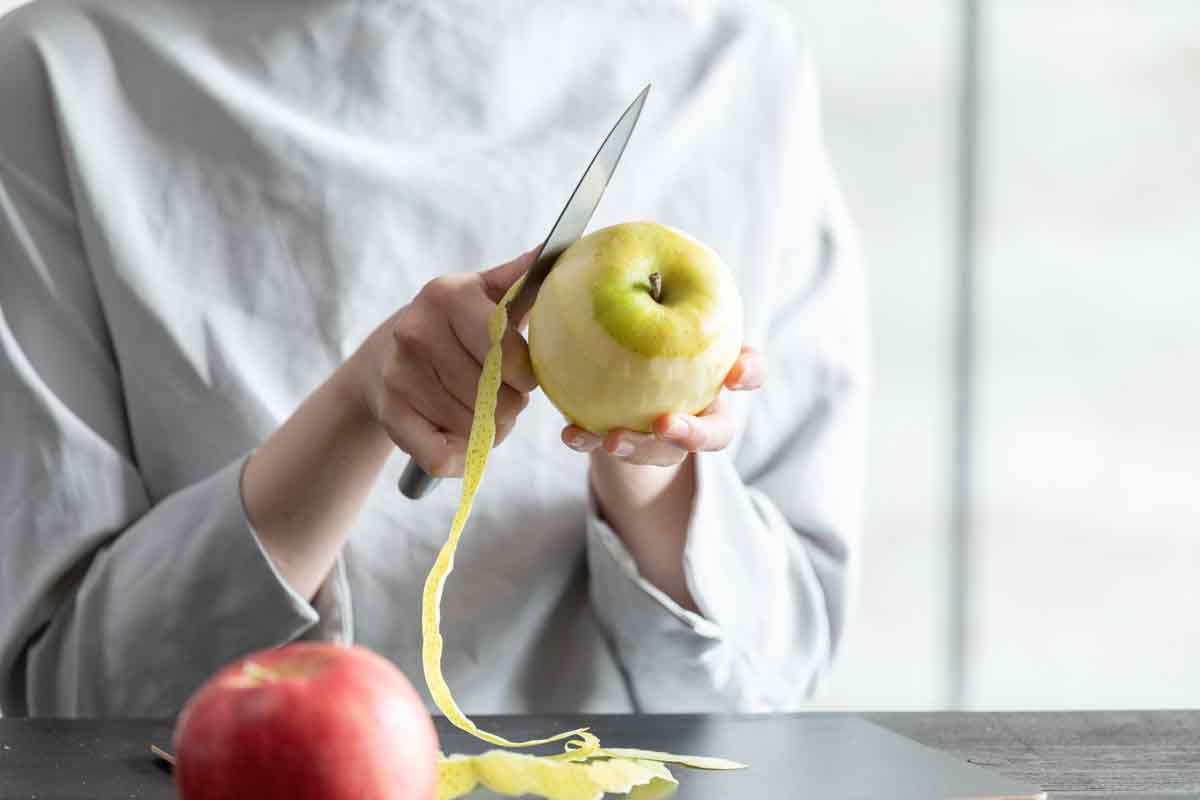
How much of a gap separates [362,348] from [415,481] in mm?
86

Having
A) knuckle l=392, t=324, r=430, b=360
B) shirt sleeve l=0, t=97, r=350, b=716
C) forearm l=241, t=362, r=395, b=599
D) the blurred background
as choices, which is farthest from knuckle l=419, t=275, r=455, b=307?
the blurred background

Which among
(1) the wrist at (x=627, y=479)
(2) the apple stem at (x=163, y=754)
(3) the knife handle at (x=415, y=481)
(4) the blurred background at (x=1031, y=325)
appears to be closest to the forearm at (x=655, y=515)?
(1) the wrist at (x=627, y=479)

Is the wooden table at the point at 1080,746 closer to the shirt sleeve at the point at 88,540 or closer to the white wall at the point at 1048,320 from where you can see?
the shirt sleeve at the point at 88,540

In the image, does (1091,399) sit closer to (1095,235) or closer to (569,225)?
(1095,235)

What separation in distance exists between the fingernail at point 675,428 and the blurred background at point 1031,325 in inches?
60.5

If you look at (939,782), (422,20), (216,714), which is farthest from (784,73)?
(216,714)

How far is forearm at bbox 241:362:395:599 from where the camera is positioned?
839 millimetres

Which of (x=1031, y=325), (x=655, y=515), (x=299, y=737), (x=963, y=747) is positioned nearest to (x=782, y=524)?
(x=655, y=515)

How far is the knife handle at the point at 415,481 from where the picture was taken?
78 cm

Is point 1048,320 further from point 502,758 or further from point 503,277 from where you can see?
point 502,758

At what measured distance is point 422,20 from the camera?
1.07 metres

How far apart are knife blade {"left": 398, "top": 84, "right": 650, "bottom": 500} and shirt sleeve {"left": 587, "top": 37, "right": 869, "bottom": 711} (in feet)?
0.76

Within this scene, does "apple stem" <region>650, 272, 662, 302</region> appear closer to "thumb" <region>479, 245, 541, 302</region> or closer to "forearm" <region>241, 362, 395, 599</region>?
"thumb" <region>479, 245, 541, 302</region>

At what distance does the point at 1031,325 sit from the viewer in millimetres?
2148
